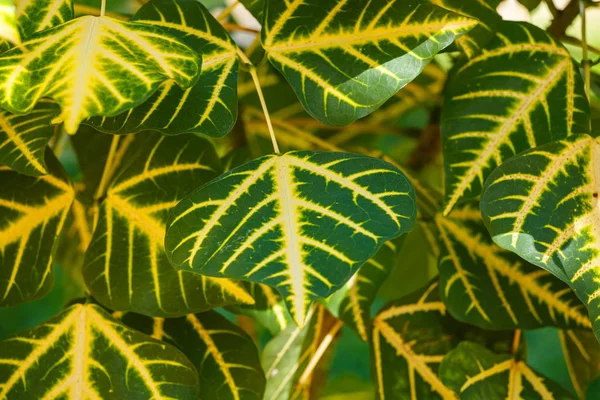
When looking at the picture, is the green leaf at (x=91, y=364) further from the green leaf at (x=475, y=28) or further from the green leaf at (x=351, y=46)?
the green leaf at (x=475, y=28)

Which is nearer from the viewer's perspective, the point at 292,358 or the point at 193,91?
the point at 193,91

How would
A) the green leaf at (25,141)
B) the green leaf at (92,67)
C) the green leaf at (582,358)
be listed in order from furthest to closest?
1. the green leaf at (582,358)
2. the green leaf at (25,141)
3. the green leaf at (92,67)

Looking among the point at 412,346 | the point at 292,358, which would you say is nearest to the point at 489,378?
the point at 412,346

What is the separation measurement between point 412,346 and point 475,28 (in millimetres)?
269

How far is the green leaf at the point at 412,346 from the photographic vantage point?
1.83 feet

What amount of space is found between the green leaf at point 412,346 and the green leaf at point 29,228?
0.28 metres

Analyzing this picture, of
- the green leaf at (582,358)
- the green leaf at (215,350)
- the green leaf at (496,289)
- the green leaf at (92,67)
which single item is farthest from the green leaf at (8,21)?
the green leaf at (582,358)

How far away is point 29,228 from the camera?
0.52 m

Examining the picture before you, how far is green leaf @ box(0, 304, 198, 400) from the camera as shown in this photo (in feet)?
1.56

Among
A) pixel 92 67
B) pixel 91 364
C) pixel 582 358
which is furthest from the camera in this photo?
pixel 582 358

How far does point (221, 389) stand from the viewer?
1.73ft

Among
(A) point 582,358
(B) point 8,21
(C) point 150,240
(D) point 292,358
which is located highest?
(B) point 8,21

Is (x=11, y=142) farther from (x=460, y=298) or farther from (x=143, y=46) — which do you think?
(x=460, y=298)

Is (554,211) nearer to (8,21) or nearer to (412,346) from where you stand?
(412,346)
